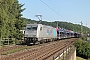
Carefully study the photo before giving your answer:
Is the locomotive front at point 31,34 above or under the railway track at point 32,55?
above

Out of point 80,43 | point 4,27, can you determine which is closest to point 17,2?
point 4,27

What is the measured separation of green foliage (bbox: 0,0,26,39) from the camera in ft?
122

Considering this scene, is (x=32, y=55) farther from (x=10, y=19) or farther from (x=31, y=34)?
(x=10, y=19)

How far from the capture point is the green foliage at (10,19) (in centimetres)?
3728

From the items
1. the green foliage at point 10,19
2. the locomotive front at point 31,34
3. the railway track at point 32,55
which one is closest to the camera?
the railway track at point 32,55

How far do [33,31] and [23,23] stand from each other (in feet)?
45.3

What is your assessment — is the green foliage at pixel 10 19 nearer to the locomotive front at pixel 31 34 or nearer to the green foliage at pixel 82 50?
the locomotive front at pixel 31 34

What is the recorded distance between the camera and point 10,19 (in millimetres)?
41562

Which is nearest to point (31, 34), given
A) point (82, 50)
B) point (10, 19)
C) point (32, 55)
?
point (10, 19)

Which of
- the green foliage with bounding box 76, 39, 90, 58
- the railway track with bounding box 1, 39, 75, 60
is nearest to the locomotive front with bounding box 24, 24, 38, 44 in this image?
the green foliage with bounding box 76, 39, 90, 58

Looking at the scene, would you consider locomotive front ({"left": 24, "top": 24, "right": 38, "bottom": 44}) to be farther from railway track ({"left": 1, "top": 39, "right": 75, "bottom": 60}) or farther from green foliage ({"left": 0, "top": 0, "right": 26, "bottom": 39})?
railway track ({"left": 1, "top": 39, "right": 75, "bottom": 60})

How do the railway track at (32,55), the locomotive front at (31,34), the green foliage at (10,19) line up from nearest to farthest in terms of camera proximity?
the railway track at (32,55) → the locomotive front at (31,34) → the green foliage at (10,19)


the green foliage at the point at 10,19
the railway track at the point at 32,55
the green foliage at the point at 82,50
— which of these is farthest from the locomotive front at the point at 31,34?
the railway track at the point at 32,55

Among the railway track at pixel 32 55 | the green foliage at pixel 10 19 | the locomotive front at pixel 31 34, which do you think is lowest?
the railway track at pixel 32 55
